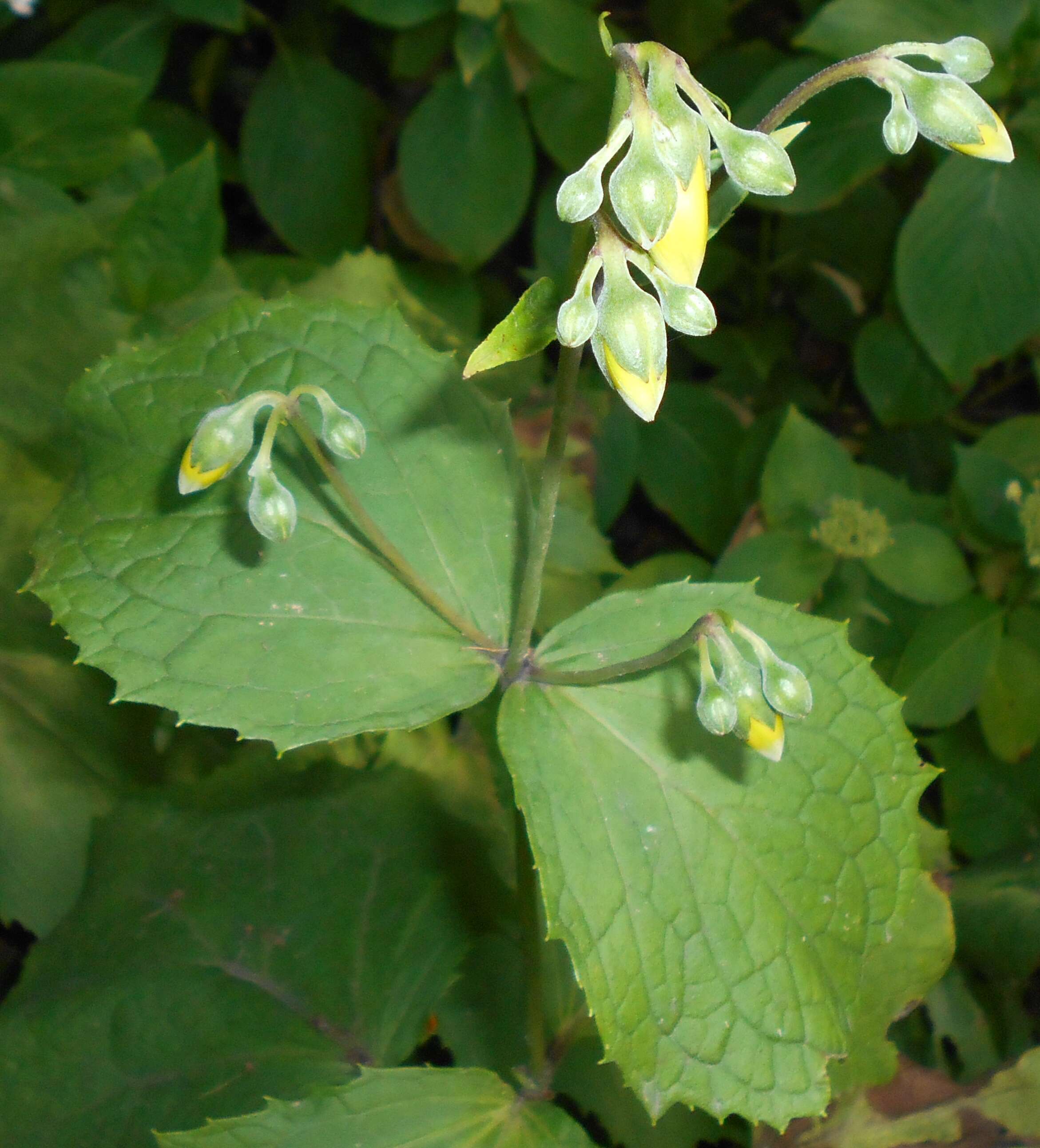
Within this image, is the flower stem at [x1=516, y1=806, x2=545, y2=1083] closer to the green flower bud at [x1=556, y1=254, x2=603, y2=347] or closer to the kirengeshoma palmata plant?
the kirengeshoma palmata plant

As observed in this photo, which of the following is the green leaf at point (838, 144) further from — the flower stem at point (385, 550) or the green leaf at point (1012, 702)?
the flower stem at point (385, 550)

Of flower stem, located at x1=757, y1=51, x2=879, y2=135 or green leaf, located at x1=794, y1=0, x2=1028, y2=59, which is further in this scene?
green leaf, located at x1=794, y1=0, x2=1028, y2=59

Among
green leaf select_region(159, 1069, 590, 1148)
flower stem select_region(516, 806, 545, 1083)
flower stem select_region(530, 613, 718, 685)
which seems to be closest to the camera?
flower stem select_region(530, 613, 718, 685)

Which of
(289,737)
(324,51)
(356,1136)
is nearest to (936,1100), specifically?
(356,1136)

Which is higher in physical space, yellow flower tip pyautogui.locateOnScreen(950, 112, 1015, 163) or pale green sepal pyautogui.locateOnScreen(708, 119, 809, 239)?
yellow flower tip pyautogui.locateOnScreen(950, 112, 1015, 163)

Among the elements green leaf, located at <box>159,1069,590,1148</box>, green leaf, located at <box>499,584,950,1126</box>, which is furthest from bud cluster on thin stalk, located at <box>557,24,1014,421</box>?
green leaf, located at <box>159,1069,590,1148</box>

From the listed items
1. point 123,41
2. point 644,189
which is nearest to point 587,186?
point 644,189

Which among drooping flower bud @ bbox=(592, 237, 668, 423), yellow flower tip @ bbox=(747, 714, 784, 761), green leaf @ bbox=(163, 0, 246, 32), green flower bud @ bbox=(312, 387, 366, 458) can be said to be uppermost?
drooping flower bud @ bbox=(592, 237, 668, 423)
